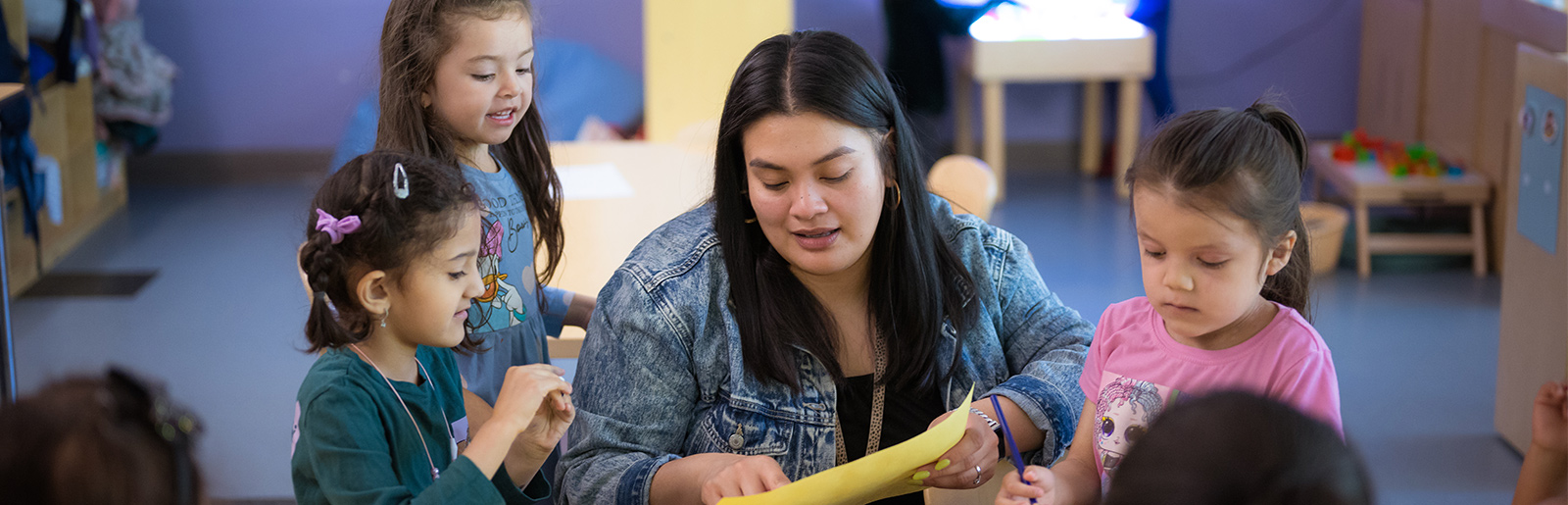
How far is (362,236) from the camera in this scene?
115 centimetres

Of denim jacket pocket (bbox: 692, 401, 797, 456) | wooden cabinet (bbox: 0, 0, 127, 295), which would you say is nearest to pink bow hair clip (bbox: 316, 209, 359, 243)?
denim jacket pocket (bbox: 692, 401, 797, 456)

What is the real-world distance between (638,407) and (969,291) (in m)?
0.44

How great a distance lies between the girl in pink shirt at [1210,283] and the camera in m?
1.15

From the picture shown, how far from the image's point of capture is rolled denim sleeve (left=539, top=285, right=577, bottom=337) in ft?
6.01

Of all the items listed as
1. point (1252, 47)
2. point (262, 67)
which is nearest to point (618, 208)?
point (262, 67)

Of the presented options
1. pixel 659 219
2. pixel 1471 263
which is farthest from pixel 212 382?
pixel 1471 263

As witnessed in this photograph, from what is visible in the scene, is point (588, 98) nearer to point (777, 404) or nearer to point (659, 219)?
point (659, 219)

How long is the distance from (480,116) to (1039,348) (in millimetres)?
813

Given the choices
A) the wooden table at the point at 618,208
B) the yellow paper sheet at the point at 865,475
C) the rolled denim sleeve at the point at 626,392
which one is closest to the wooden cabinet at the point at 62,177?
the wooden table at the point at 618,208

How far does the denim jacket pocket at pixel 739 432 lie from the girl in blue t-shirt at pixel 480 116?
373mm

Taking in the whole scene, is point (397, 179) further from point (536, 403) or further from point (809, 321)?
point (809, 321)

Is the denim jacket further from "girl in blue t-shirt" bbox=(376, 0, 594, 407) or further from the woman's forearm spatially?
"girl in blue t-shirt" bbox=(376, 0, 594, 407)

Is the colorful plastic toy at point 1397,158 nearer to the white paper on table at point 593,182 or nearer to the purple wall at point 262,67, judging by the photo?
the white paper on table at point 593,182

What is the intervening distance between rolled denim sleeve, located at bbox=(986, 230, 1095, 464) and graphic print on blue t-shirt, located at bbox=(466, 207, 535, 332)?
653 millimetres
